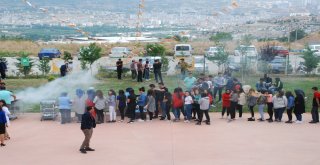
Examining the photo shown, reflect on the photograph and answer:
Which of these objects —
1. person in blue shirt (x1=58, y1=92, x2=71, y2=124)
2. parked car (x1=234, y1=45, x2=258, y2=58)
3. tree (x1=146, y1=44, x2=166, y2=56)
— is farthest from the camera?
tree (x1=146, y1=44, x2=166, y2=56)

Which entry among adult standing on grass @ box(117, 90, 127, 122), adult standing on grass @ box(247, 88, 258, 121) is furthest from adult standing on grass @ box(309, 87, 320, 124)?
adult standing on grass @ box(117, 90, 127, 122)

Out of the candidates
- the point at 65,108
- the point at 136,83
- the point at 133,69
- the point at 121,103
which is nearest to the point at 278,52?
the point at 133,69

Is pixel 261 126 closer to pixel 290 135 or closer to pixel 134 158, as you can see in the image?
pixel 290 135

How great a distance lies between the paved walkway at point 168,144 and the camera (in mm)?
13898

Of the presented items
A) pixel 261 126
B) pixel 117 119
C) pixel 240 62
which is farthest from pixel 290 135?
pixel 240 62

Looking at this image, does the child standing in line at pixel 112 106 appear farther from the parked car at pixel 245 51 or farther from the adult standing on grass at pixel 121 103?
the parked car at pixel 245 51

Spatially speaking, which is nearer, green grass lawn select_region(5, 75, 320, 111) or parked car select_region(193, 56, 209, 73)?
green grass lawn select_region(5, 75, 320, 111)

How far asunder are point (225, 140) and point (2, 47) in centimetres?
4695

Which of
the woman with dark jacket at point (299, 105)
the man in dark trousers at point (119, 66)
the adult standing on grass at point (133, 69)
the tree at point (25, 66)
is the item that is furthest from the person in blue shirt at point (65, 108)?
the tree at point (25, 66)

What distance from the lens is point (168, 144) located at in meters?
15.5

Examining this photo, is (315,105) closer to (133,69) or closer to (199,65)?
(133,69)

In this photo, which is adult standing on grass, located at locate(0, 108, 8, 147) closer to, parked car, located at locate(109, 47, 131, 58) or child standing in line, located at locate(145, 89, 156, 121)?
child standing in line, located at locate(145, 89, 156, 121)

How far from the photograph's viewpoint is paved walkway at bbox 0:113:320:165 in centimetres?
1390

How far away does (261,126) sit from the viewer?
18.3 m
